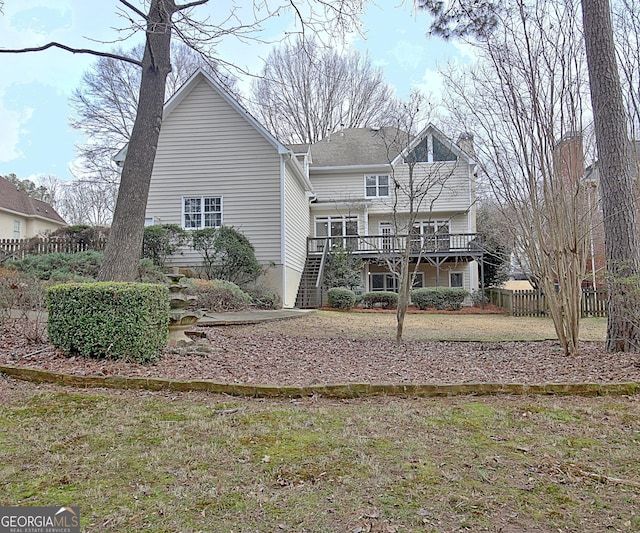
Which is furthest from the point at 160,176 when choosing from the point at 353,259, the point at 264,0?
the point at 264,0

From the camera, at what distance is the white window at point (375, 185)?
22.9 metres

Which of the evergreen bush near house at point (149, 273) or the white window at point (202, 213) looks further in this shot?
the white window at point (202, 213)

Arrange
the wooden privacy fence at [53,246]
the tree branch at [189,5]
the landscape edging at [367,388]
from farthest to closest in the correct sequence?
1. the wooden privacy fence at [53,246]
2. the tree branch at [189,5]
3. the landscape edging at [367,388]

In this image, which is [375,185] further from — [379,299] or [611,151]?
[611,151]

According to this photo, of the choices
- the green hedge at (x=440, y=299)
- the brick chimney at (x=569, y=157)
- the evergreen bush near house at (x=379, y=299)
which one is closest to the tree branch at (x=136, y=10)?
the brick chimney at (x=569, y=157)


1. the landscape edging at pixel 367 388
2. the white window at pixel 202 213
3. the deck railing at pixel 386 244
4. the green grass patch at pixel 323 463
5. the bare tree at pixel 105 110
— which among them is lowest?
the green grass patch at pixel 323 463

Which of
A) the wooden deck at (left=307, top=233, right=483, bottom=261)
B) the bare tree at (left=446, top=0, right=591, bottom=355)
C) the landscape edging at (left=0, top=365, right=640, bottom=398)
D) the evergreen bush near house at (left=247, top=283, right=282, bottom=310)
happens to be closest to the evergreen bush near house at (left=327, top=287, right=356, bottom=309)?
the wooden deck at (left=307, top=233, right=483, bottom=261)

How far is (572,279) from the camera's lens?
6.41 metres

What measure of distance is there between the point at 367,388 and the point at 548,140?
4350mm

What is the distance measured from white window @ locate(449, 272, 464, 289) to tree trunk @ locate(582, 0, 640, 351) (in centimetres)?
1612

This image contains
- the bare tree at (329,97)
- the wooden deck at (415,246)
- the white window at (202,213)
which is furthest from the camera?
the bare tree at (329,97)

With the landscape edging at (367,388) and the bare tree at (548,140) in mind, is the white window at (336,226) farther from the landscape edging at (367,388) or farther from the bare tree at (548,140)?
the landscape edging at (367,388)

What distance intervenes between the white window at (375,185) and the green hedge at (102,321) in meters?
18.6

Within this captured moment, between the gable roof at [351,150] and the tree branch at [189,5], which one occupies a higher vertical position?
the gable roof at [351,150]
